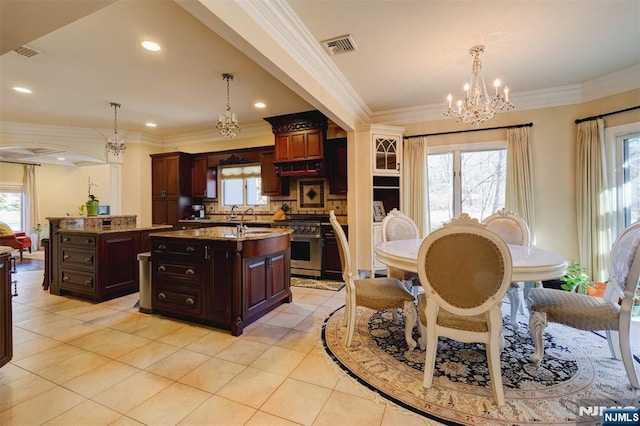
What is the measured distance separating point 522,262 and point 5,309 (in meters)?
3.55

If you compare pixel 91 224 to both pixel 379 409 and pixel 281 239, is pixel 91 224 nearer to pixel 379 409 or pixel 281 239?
pixel 281 239

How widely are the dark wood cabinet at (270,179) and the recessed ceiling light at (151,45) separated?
2.68m

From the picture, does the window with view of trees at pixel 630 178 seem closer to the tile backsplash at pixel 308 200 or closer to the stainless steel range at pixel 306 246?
the tile backsplash at pixel 308 200

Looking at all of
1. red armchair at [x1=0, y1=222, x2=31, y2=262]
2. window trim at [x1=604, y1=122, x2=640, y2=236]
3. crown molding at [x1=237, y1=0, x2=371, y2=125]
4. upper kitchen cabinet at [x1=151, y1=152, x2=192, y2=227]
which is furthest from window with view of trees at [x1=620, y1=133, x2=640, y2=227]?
red armchair at [x1=0, y1=222, x2=31, y2=262]

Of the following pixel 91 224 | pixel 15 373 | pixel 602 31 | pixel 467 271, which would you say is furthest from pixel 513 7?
pixel 91 224

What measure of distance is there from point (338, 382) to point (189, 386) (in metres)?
0.98

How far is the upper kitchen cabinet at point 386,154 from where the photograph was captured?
14.4ft

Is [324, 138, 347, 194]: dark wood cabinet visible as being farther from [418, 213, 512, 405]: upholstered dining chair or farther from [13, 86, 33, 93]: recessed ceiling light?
[13, 86, 33, 93]: recessed ceiling light

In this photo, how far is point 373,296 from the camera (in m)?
2.25

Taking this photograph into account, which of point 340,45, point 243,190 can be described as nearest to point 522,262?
point 340,45

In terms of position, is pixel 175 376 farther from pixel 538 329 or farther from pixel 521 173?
pixel 521 173

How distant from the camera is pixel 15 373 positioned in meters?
1.97

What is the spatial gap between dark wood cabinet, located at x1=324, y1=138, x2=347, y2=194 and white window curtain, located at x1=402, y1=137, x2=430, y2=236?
1.00m

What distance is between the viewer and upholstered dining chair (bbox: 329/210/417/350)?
220 cm
